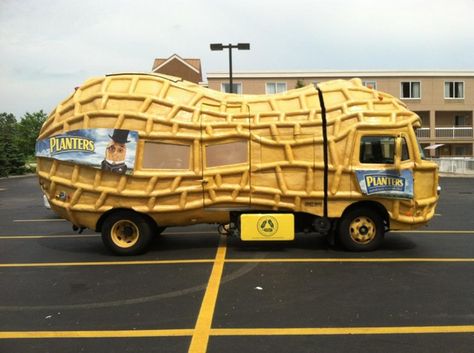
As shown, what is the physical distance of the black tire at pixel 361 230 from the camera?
8.16m

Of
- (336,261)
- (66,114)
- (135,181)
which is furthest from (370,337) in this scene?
(66,114)

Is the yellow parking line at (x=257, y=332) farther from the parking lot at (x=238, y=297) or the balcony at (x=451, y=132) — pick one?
the balcony at (x=451, y=132)

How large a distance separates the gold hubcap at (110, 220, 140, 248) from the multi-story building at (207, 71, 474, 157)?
3505cm

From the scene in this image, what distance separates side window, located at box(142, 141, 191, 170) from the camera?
25.8 ft

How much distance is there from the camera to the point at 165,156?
25.8 feet

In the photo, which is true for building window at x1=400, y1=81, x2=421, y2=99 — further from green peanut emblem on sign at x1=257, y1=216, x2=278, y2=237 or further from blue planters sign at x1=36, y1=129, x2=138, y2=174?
blue planters sign at x1=36, y1=129, x2=138, y2=174

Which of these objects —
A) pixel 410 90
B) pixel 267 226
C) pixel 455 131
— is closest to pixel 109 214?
pixel 267 226

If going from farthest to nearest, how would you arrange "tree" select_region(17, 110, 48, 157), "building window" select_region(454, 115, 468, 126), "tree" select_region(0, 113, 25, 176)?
"tree" select_region(17, 110, 48, 157), "building window" select_region(454, 115, 468, 126), "tree" select_region(0, 113, 25, 176)

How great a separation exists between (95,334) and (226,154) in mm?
3897

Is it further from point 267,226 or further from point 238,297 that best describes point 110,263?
point 238,297

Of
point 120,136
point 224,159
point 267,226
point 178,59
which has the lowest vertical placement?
point 267,226

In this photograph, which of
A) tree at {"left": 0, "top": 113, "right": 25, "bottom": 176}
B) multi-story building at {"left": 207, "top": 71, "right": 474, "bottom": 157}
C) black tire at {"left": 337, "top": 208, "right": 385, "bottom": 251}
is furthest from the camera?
multi-story building at {"left": 207, "top": 71, "right": 474, "bottom": 157}

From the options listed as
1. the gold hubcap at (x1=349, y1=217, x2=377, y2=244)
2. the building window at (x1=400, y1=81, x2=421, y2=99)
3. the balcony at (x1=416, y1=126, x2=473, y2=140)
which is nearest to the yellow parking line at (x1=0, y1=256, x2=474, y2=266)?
the gold hubcap at (x1=349, y1=217, x2=377, y2=244)

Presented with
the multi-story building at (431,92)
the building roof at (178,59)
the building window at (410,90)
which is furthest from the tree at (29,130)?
the building window at (410,90)
